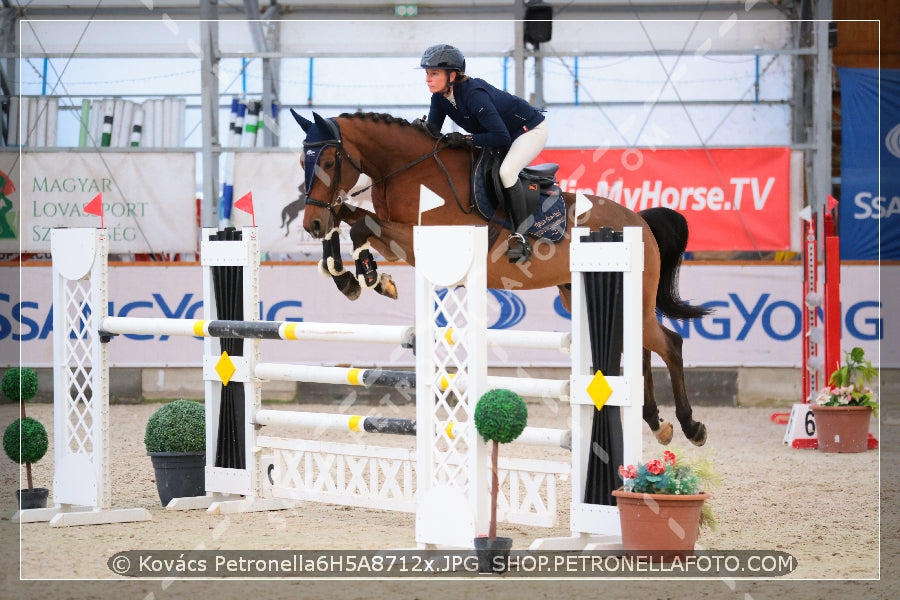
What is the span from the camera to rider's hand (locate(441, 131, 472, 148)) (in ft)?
15.5

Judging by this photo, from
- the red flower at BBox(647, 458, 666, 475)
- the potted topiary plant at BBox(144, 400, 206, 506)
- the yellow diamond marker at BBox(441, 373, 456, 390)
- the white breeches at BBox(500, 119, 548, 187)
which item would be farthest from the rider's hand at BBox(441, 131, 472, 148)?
the red flower at BBox(647, 458, 666, 475)

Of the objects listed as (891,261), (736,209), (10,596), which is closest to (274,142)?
(736,209)

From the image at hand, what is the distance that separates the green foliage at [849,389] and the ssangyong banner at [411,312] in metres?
1.98

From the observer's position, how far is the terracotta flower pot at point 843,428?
6762 millimetres

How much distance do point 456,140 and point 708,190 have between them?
533cm

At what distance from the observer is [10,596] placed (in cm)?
314

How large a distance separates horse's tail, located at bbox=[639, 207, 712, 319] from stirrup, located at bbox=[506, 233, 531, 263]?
112cm

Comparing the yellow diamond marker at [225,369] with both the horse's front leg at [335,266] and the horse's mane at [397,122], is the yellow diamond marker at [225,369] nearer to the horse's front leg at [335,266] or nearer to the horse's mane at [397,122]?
the horse's front leg at [335,266]

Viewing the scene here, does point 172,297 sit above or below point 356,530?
above

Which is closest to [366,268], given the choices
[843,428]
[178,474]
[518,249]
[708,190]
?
[518,249]

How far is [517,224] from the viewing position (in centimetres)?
470

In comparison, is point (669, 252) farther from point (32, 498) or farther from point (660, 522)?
point (32, 498)

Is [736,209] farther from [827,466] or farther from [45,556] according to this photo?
[45,556]

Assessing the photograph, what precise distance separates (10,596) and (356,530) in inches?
55.8
